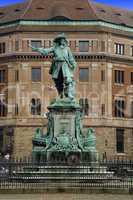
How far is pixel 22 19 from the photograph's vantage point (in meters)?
102

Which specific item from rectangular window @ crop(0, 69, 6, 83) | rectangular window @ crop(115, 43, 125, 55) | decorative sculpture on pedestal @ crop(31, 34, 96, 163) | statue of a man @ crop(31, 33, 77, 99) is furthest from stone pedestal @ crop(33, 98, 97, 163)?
rectangular window @ crop(115, 43, 125, 55)

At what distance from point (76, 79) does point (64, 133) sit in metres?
61.1

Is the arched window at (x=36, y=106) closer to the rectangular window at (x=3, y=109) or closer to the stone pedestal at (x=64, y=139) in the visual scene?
the rectangular window at (x=3, y=109)

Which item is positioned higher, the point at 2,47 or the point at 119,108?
the point at 2,47

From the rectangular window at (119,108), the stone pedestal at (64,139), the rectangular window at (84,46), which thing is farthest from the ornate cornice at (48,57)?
the stone pedestal at (64,139)

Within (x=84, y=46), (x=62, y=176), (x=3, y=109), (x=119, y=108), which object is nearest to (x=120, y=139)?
(x=119, y=108)

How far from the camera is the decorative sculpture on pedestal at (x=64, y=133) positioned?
131 ft

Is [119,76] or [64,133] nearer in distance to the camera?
[64,133]

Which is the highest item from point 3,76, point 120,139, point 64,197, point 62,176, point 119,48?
point 119,48

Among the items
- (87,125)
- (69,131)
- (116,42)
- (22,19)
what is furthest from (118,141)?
(69,131)

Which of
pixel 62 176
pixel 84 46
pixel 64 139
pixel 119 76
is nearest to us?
pixel 62 176

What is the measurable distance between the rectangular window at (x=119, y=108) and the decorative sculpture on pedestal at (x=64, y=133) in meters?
60.2

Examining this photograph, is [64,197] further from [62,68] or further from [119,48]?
[119,48]

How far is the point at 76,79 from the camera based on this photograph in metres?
101
